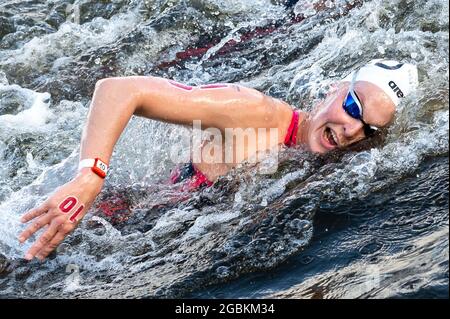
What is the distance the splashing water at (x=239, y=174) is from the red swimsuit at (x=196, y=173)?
78 millimetres

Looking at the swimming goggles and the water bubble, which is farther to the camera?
the swimming goggles

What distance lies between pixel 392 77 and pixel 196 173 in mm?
1464

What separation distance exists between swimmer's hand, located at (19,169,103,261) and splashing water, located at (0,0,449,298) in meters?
0.39

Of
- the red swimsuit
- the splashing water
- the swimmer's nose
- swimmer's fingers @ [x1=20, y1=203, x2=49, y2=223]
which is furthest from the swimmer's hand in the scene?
the swimmer's nose

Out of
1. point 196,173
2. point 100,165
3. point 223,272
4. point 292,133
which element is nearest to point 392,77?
point 292,133

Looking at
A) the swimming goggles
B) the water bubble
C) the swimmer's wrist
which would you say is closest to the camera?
the swimmer's wrist

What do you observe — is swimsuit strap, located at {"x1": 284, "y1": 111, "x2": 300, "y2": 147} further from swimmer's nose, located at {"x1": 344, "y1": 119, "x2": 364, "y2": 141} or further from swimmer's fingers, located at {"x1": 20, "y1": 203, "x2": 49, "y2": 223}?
swimmer's fingers, located at {"x1": 20, "y1": 203, "x2": 49, "y2": 223}

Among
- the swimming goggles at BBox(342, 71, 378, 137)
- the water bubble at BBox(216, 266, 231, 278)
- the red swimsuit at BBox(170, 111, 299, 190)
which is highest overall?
the swimming goggles at BBox(342, 71, 378, 137)

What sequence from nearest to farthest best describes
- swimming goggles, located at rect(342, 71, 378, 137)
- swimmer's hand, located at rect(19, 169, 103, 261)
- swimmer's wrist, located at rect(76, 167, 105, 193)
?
swimmer's hand, located at rect(19, 169, 103, 261) < swimmer's wrist, located at rect(76, 167, 105, 193) < swimming goggles, located at rect(342, 71, 378, 137)

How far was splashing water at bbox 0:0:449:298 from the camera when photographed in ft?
12.7

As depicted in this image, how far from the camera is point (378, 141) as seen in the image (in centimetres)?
498

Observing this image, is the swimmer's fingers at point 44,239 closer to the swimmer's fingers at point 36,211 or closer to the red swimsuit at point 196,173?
the swimmer's fingers at point 36,211

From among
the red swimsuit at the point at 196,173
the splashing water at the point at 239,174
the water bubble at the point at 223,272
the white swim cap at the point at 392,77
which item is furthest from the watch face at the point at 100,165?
the white swim cap at the point at 392,77

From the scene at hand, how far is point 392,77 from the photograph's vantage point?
499 centimetres
